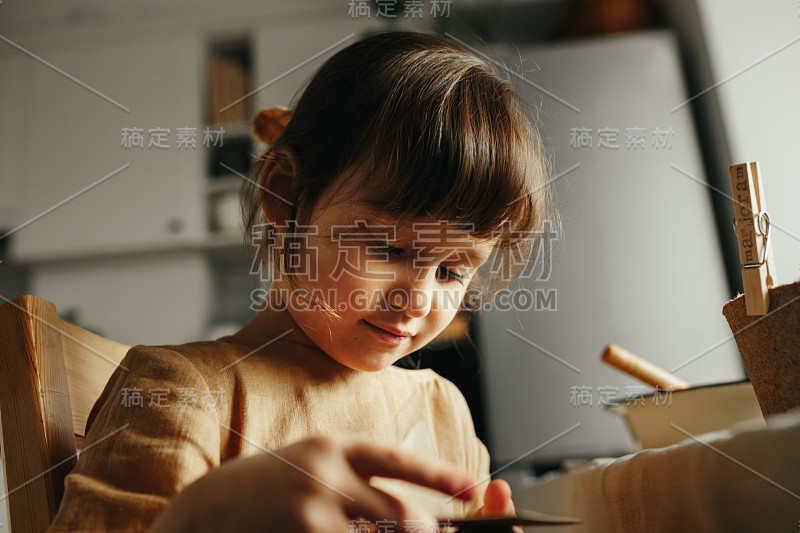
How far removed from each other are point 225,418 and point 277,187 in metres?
0.23

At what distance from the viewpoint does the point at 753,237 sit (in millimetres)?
323

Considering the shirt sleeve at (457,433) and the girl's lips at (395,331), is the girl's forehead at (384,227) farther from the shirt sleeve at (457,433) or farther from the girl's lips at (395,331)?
the shirt sleeve at (457,433)

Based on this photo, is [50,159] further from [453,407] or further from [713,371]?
[713,371]

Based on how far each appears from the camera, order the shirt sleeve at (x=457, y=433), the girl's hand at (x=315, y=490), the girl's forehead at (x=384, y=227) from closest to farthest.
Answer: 1. the girl's hand at (x=315, y=490)
2. the girl's forehead at (x=384, y=227)
3. the shirt sleeve at (x=457, y=433)

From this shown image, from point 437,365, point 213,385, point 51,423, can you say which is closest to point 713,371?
point 437,365

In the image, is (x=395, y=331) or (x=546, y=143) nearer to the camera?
(x=395, y=331)

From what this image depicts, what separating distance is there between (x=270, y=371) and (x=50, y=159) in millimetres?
1861

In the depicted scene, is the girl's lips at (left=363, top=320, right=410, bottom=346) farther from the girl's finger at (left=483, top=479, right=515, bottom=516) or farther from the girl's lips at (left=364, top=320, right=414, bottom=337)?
the girl's finger at (left=483, top=479, right=515, bottom=516)

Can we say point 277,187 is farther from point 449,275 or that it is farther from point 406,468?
point 406,468

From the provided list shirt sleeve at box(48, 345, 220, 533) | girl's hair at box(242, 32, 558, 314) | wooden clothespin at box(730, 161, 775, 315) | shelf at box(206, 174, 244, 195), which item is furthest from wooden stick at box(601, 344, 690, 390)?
shelf at box(206, 174, 244, 195)

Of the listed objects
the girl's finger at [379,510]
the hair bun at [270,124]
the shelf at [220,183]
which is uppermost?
the shelf at [220,183]

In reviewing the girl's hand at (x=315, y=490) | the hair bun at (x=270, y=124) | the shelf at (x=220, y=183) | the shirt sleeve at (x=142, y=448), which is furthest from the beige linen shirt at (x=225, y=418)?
the shelf at (x=220, y=183)

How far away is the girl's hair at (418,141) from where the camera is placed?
0.50 metres

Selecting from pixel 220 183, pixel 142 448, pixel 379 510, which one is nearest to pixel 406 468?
pixel 379 510
